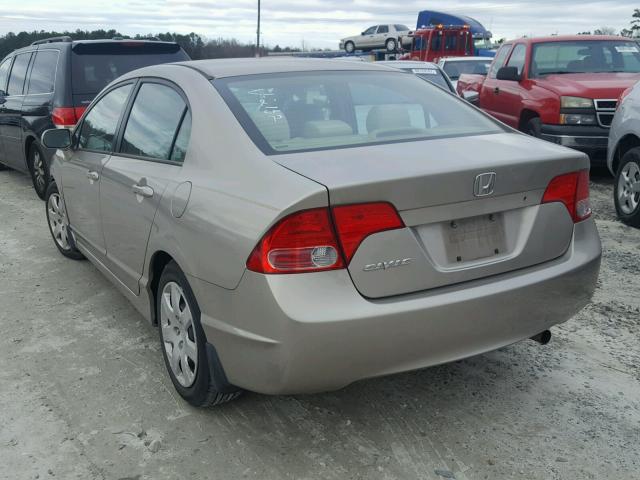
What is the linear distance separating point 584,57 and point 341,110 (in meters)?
7.20

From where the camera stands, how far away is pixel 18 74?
8.71 metres

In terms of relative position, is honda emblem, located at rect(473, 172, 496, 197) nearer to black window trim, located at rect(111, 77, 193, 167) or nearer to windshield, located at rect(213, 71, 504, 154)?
windshield, located at rect(213, 71, 504, 154)

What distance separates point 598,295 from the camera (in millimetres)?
4613

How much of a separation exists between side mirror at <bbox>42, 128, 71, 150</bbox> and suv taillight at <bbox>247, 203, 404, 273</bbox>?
287cm

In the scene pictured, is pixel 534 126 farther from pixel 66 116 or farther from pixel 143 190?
pixel 143 190

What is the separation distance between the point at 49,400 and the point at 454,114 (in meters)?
2.53

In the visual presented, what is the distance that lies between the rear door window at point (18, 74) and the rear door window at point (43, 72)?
1.14 feet

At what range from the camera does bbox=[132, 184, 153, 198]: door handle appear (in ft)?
10.8

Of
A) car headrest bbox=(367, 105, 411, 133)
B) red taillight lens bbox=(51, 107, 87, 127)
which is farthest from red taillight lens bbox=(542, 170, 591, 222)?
red taillight lens bbox=(51, 107, 87, 127)

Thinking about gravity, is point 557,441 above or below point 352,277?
below

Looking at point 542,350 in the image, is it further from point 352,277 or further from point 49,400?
point 49,400

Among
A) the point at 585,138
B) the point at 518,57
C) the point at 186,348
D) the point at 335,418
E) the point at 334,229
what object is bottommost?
the point at 335,418

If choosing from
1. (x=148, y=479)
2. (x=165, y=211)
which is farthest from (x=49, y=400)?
(x=165, y=211)

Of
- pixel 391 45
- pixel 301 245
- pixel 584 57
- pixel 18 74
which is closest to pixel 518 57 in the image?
pixel 584 57
